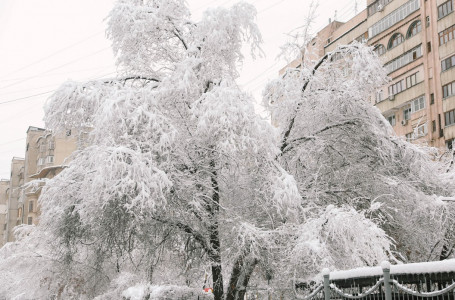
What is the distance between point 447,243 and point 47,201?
1215cm

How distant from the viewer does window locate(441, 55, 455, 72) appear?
43.8 m

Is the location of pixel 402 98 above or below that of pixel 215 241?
above

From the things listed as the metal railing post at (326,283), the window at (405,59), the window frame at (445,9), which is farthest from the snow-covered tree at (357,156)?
the window at (405,59)

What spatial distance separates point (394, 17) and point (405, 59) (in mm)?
4291

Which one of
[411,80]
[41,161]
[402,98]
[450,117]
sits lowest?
[450,117]

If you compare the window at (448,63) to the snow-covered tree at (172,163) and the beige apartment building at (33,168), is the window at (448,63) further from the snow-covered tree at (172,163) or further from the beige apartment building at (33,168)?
the beige apartment building at (33,168)

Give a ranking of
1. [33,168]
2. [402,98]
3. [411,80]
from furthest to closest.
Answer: [33,168] < [402,98] < [411,80]

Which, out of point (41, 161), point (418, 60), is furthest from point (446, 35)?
point (41, 161)

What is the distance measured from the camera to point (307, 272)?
45.5 feet

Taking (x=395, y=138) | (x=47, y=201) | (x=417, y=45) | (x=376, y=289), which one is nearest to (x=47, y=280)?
(x=47, y=201)

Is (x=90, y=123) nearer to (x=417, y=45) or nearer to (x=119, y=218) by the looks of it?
(x=119, y=218)

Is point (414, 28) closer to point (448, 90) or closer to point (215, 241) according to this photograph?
point (448, 90)

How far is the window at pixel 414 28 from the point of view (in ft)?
158

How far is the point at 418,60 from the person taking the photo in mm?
47969
